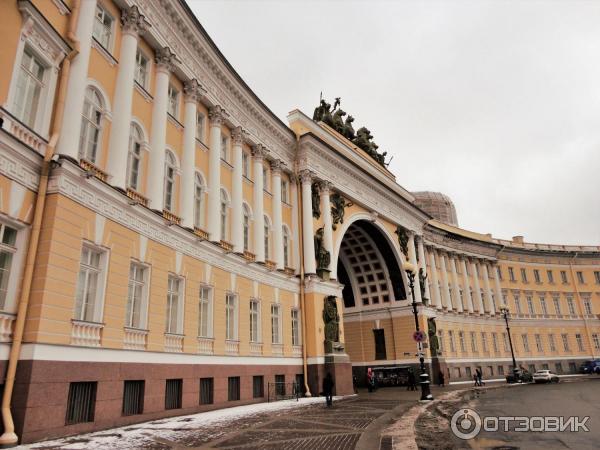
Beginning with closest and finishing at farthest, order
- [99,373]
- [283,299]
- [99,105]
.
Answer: [99,373] → [99,105] → [283,299]

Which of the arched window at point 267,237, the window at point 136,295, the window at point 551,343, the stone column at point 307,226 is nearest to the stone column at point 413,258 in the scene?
the stone column at point 307,226

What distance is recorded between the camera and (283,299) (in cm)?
2598

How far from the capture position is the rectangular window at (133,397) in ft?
45.9

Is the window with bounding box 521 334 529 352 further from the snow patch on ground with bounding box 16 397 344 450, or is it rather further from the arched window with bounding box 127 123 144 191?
the arched window with bounding box 127 123 144 191

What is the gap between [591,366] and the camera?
55.8m

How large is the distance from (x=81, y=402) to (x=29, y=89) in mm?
8409

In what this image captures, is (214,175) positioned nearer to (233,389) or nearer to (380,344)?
(233,389)

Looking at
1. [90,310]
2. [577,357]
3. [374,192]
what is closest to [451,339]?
[374,192]

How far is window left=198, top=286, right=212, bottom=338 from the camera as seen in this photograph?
62.0ft

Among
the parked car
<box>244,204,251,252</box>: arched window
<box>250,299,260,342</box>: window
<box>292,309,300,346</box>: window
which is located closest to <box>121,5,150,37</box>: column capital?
<box>244,204,251,252</box>: arched window

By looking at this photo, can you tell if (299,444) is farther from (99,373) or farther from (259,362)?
(259,362)

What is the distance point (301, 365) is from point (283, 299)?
12.9 ft

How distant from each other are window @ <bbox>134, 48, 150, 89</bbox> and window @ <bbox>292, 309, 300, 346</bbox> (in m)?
15.0

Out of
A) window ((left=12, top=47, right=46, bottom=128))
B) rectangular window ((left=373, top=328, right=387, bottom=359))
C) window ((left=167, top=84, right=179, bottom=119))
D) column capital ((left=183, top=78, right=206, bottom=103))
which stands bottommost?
rectangular window ((left=373, top=328, right=387, bottom=359))
